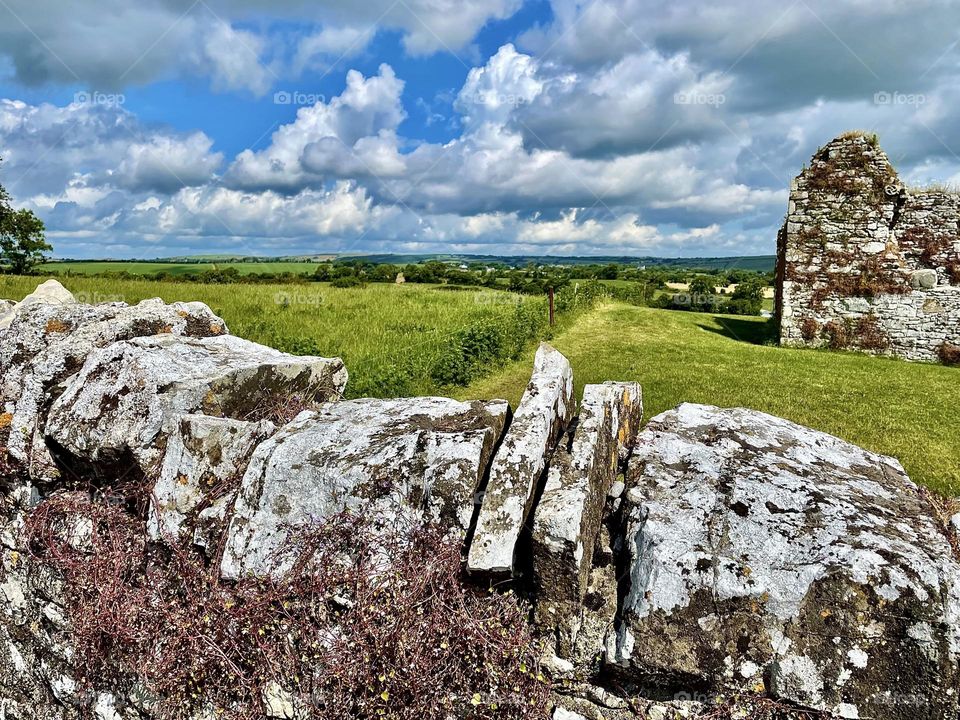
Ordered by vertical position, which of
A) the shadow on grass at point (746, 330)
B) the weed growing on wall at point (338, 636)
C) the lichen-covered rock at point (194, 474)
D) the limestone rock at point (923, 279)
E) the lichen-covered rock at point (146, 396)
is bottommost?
the weed growing on wall at point (338, 636)

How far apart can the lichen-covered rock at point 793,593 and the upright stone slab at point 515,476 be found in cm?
68

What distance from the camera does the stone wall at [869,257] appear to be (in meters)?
15.5

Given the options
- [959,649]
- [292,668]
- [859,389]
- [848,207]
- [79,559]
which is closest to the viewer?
[959,649]

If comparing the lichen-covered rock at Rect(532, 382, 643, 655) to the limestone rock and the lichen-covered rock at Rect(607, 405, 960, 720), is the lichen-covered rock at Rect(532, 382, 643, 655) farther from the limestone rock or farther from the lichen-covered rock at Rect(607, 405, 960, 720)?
the limestone rock

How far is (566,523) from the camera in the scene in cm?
329

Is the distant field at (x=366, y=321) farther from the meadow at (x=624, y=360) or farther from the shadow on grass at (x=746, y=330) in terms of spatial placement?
the shadow on grass at (x=746, y=330)

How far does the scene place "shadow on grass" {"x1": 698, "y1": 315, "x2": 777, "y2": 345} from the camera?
1847 cm

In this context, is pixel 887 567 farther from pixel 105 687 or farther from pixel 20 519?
pixel 20 519

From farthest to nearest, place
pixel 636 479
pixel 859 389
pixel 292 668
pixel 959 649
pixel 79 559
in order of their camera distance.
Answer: pixel 859 389
pixel 79 559
pixel 636 479
pixel 292 668
pixel 959 649

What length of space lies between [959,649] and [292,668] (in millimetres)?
3599

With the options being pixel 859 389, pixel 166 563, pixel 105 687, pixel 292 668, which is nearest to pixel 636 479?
pixel 292 668

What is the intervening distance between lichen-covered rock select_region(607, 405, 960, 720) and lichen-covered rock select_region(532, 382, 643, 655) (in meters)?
0.25

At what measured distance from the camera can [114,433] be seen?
4.80 metres

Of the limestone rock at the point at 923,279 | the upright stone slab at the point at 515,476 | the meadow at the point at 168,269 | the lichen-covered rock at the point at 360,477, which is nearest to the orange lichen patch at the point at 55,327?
the lichen-covered rock at the point at 360,477
